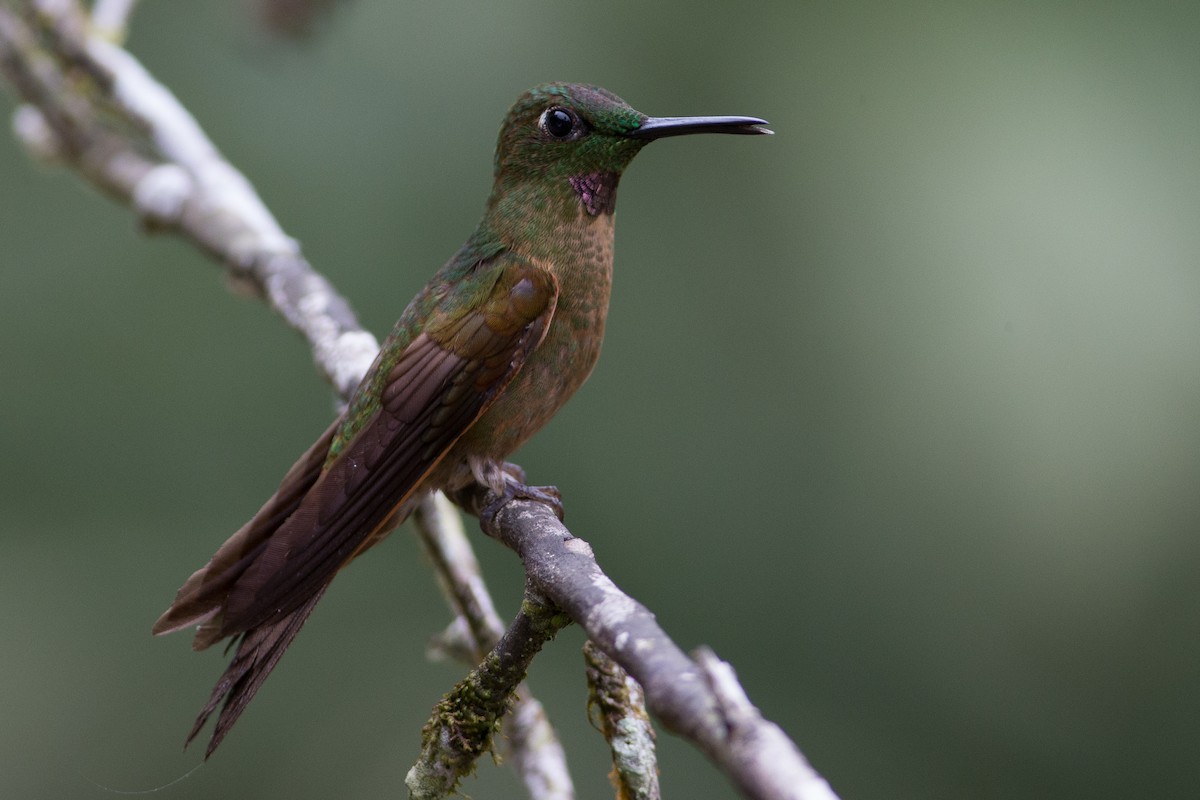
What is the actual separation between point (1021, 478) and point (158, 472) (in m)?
2.72

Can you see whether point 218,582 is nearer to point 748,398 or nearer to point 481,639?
point 481,639

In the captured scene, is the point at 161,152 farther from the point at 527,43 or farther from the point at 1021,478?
the point at 1021,478

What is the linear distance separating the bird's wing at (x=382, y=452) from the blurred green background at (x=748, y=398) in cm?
131

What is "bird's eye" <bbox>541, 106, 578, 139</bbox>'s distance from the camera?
2697 millimetres

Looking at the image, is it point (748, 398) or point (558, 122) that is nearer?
point (558, 122)

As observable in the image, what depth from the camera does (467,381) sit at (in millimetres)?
2457

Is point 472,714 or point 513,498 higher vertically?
point 513,498

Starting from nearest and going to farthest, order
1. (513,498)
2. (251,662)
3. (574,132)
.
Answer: (251,662)
(513,498)
(574,132)

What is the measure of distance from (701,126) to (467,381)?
71 cm

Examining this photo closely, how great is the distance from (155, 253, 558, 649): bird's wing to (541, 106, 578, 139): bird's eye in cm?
30

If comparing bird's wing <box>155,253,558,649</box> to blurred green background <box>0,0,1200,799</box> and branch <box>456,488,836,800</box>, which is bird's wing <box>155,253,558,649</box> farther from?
blurred green background <box>0,0,1200,799</box>

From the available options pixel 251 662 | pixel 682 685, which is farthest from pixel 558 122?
pixel 682 685

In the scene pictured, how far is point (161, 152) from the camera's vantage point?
3.43 meters

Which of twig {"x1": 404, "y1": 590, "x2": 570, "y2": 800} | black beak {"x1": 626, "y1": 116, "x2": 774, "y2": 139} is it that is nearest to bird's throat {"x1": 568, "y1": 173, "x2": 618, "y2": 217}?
black beak {"x1": 626, "y1": 116, "x2": 774, "y2": 139}
